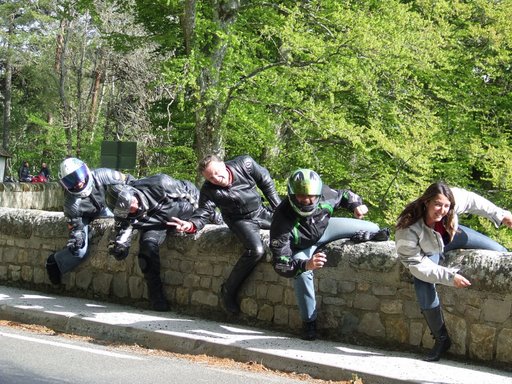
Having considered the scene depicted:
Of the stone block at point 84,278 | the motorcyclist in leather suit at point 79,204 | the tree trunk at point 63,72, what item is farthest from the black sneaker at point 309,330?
the tree trunk at point 63,72

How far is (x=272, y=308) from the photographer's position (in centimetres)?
812

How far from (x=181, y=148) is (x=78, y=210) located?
11666 mm

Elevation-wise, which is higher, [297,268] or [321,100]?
[321,100]

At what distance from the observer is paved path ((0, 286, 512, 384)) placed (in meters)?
6.36

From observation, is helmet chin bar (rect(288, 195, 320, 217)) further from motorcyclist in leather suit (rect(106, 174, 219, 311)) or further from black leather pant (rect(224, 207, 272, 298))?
motorcyclist in leather suit (rect(106, 174, 219, 311))

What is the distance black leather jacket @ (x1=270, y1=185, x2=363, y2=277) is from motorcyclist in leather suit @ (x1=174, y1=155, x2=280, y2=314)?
2.25ft

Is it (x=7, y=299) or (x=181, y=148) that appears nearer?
(x=7, y=299)

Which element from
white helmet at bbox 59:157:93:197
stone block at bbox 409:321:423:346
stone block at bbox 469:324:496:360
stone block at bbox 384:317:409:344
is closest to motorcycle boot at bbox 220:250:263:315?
stone block at bbox 384:317:409:344

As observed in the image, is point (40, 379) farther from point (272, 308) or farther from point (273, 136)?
point (273, 136)

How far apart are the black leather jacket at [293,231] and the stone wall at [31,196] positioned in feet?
44.3

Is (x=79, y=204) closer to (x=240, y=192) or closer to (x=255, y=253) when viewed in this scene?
(x=240, y=192)

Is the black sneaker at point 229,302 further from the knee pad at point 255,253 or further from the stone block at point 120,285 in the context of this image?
the stone block at point 120,285

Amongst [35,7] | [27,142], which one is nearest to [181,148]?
[35,7]

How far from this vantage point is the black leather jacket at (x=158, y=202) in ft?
28.8
